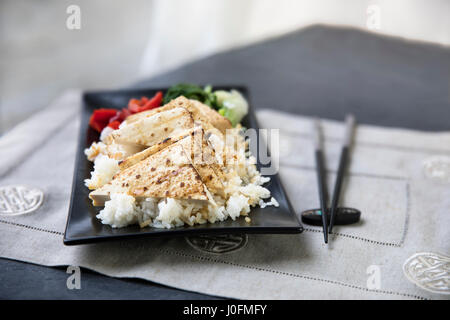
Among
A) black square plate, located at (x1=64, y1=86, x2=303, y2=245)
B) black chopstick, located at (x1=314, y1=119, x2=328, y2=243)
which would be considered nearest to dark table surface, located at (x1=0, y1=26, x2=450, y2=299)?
black chopstick, located at (x1=314, y1=119, x2=328, y2=243)

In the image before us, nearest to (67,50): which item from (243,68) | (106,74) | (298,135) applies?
(106,74)

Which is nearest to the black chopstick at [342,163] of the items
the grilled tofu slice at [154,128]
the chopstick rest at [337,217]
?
the chopstick rest at [337,217]

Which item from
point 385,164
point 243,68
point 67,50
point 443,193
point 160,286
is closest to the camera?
point 160,286

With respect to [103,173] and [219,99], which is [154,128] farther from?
[219,99]

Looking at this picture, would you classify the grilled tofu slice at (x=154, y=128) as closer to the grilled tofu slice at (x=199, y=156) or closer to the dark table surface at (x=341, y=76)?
the grilled tofu slice at (x=199, y=156)

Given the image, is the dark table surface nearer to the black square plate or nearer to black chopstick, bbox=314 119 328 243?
black chopstick, bbox=314 119 328 243
